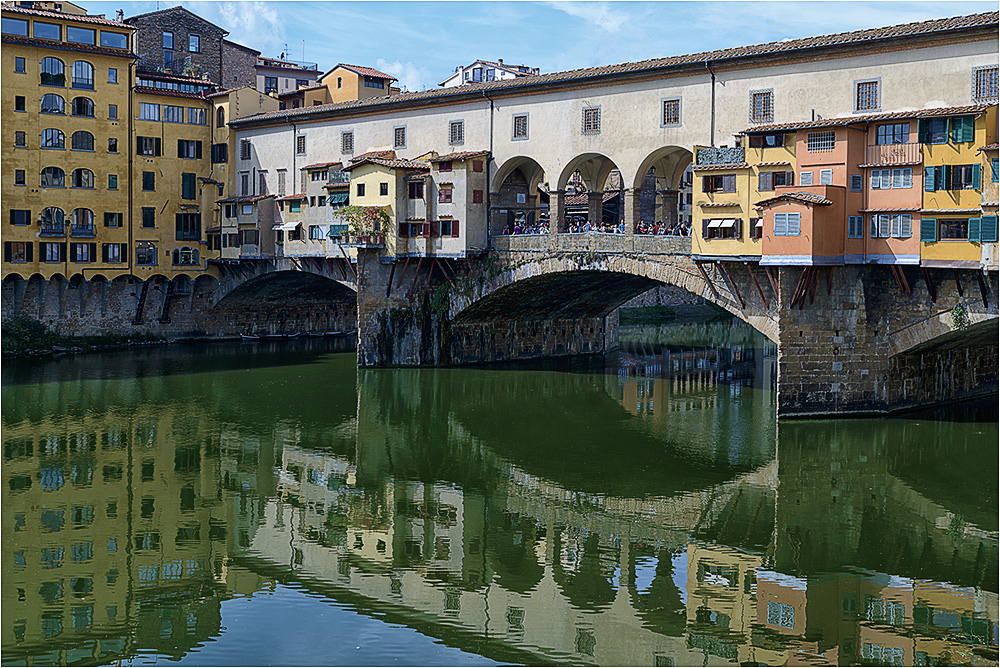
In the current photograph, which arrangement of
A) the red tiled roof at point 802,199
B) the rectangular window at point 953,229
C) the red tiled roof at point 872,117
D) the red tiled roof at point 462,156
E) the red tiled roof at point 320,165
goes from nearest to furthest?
1. the red tiled roof at point 872,117
2. the rectangular window at point 953,229
3. the red tiled roof at point 802,199
4. the red tiled roof at point 462,156
5. the red tiled roof at point 320,165

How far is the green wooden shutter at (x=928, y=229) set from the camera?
33.7 metres

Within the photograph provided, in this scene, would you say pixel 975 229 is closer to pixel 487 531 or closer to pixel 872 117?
pixel 872 117

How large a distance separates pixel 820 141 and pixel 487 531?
1735 centimetres

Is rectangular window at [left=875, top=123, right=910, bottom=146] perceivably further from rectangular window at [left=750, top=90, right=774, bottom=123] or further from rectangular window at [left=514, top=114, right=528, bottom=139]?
rectangular window at [left=514, top=114, right=528, bottom=139]

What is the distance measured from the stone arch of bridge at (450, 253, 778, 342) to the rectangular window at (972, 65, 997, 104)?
8.70 metres

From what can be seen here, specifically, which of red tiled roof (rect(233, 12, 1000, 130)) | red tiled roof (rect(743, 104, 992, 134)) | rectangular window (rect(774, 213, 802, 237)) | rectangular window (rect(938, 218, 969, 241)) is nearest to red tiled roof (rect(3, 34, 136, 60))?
red tiled roof (rect(233, 12, 1000, 130))

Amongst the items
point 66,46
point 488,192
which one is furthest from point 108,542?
point 66,46

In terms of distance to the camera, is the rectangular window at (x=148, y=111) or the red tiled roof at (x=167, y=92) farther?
the rectangular window at (x=148, y=111)

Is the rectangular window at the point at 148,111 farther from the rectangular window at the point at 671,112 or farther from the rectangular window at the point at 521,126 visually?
the rectangular window at the point at 671,112

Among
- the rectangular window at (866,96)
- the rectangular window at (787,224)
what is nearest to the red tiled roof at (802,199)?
the rectangular window at (787,224)

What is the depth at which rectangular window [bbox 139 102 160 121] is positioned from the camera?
59.1 metres

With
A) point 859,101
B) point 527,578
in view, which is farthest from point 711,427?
point 527,578

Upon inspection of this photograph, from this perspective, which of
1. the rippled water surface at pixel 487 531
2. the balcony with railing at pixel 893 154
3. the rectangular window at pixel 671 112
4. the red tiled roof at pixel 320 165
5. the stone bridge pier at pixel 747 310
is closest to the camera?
the rippled water surface at pixel 487 531

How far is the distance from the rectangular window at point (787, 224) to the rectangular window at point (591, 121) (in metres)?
10.2
